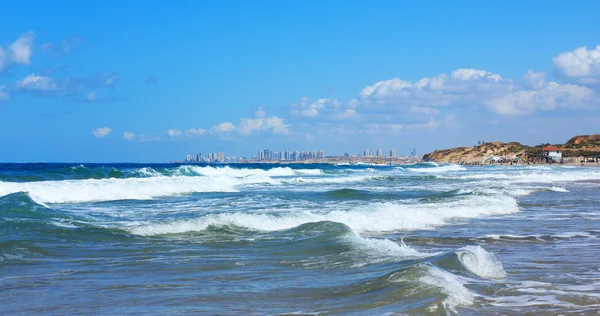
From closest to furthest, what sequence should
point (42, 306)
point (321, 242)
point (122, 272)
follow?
point (42, 306), point (122, 272), point (321, 242)

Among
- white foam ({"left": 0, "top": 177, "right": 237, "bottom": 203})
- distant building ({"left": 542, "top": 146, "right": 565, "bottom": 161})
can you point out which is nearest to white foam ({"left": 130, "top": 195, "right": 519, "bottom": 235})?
white foam ({"left": 0, "top": 177, "right": 237, "bottom": 203})

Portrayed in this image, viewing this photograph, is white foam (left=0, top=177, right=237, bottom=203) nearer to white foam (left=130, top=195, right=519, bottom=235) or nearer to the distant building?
white foam (left=130, top=195, right=519, bottom=235)

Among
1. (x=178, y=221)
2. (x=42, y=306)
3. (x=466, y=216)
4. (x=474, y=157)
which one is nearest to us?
(x=42, y=306)

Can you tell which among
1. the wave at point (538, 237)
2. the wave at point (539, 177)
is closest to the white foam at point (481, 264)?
the wave at point (538, 237)

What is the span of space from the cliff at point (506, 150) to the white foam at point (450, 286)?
115 meters

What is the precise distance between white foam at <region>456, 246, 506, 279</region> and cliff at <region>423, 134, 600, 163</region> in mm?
113297

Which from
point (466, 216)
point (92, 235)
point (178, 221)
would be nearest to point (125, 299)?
point (92, 235)

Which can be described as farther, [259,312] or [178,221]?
[178,221]

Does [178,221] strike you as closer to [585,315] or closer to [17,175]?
[585,315]

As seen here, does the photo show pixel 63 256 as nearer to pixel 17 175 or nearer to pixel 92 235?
pixel 92 235

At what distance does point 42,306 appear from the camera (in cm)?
723

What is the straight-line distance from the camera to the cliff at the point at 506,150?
121744 mm

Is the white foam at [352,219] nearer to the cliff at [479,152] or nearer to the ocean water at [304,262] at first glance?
the ocean water at [304,262]

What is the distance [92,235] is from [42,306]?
6445 millimetres
